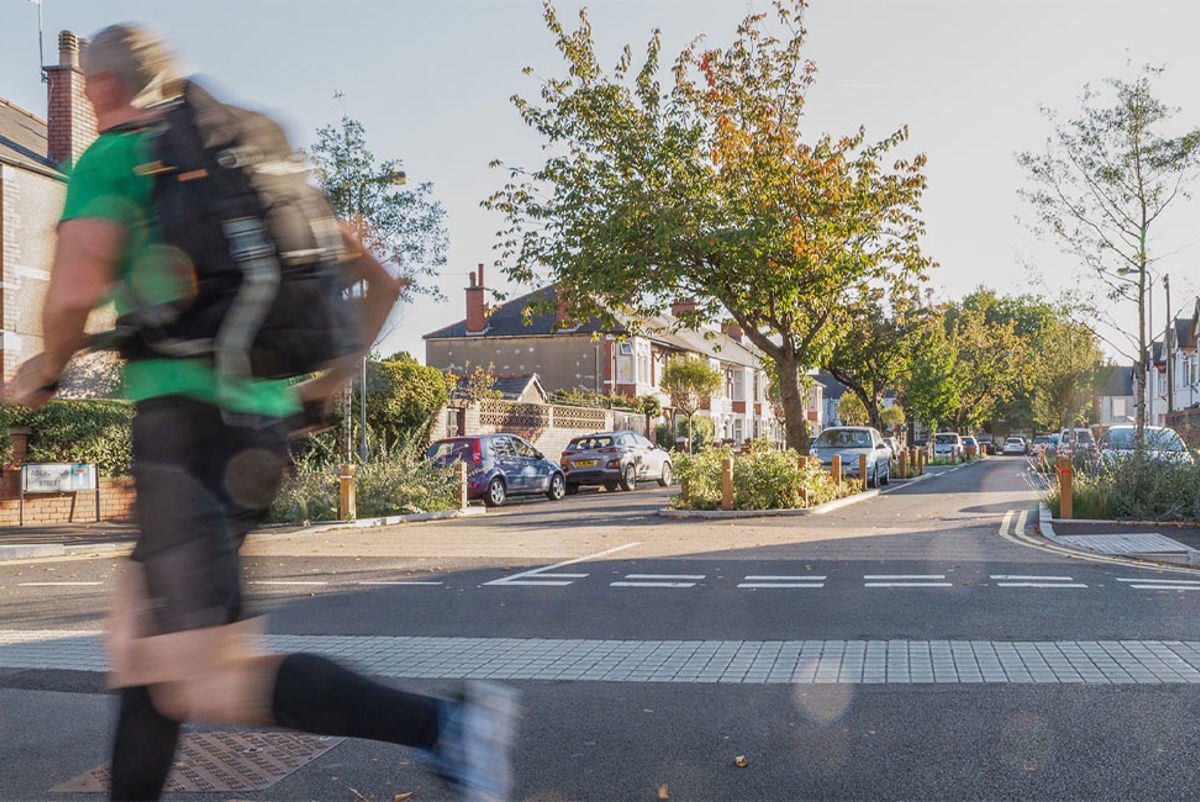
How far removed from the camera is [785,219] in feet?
72.0

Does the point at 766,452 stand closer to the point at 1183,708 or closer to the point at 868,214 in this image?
the point at 868,214

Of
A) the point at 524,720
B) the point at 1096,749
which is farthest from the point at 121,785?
the point at 1096,749

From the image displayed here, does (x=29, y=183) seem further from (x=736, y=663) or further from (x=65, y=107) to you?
(x=736, y=663)

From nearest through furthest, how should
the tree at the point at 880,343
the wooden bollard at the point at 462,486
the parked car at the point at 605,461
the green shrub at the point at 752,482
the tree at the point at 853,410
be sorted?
the green shrub at the point at 752,482 < the wooden bollard at the point at 462,486 < the parked car at the point at 605,461 < the tree at the point at 880,343 < the tree at the point at 853,410

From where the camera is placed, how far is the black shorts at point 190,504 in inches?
88.2

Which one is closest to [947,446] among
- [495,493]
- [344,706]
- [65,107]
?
[495,493]

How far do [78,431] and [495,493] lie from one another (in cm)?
820

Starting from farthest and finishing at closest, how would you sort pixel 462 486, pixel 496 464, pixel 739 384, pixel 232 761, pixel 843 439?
1. pixel 739 384
2. pixel 843 439
3. pixel 496 464
4. pixel 462 486
5. pixel 232 761

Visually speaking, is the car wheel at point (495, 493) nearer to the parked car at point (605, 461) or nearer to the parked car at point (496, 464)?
the parked car at point (496, 464)

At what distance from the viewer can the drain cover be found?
13.4 ft

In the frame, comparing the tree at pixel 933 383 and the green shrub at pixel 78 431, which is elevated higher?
the tree at pixel 933 383

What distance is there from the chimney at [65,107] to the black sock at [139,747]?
93.5 feet

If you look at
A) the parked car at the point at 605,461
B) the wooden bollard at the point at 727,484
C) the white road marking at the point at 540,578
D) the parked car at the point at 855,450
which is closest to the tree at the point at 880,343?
the parked car at the point at 855,450

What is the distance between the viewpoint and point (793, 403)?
2558 cm
